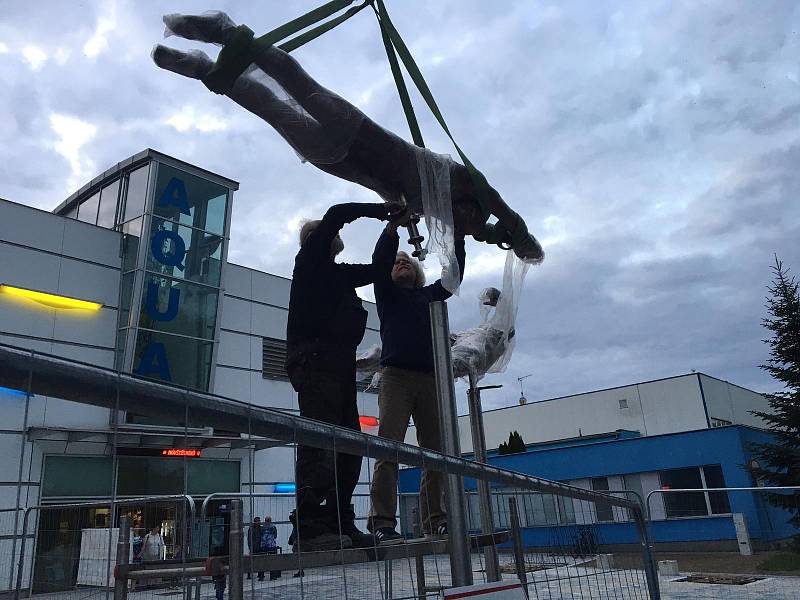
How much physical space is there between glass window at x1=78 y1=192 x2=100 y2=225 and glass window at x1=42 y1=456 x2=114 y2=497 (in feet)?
18.6

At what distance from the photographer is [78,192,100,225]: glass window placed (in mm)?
15655

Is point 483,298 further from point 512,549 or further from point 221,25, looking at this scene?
point 221,25

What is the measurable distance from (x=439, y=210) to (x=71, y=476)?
1234cm

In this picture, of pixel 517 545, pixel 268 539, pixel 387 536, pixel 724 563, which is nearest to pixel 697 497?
pixel 724 563

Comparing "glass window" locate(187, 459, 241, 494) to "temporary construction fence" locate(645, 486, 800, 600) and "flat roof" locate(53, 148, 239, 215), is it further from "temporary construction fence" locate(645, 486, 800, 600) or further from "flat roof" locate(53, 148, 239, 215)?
"temporary construction fence" locate(645, 486, 800, 600)

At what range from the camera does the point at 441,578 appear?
366cm

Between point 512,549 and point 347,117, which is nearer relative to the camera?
point 347,117

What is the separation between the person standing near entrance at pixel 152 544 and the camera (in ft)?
17.1

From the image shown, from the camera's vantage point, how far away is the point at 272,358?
17.0 meters

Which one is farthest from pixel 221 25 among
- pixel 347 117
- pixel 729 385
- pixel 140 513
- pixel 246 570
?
pixel 729 385

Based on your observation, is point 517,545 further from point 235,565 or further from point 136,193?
point 136,193

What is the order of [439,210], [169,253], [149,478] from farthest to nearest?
[169,253] → [149,478] → [439,210]

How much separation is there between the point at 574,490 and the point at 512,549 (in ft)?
1.92

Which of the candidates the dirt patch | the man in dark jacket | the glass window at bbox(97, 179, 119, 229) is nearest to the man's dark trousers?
the man in dark jacket
